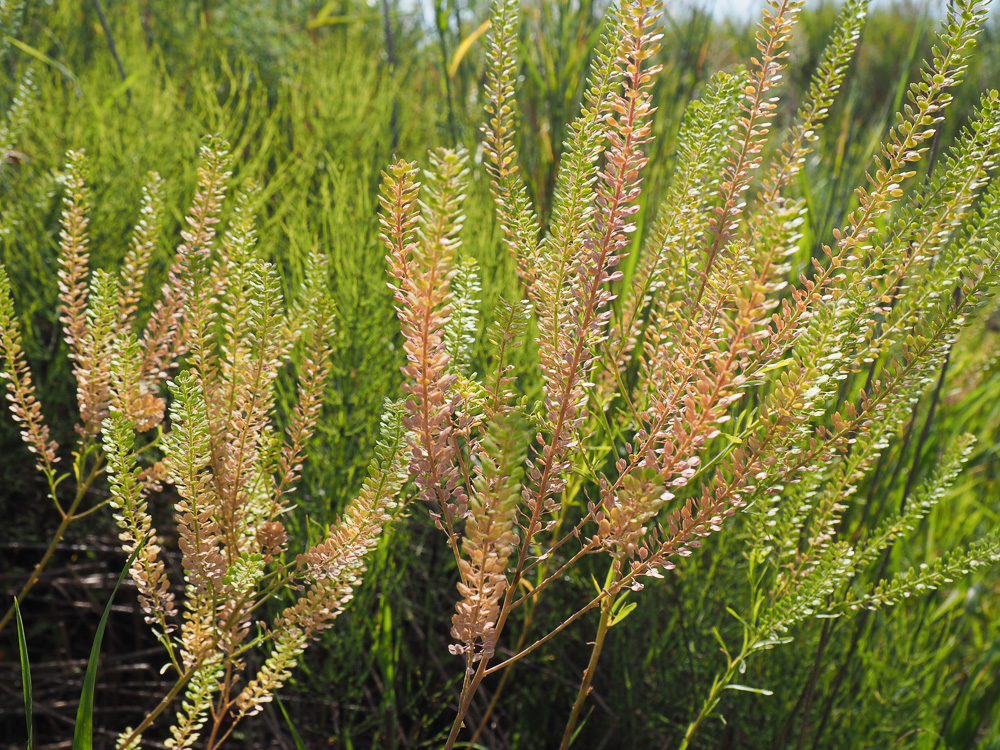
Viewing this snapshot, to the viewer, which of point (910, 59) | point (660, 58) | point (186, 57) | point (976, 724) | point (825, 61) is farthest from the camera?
point (660, 58)

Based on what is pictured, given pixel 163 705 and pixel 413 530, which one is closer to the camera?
pixel 163 705

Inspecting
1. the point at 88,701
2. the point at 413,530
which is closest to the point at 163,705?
the point at 88,701

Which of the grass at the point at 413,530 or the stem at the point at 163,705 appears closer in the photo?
the stem at the point at 163,705

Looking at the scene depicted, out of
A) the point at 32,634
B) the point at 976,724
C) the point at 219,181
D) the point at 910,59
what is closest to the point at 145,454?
the point at 32,634

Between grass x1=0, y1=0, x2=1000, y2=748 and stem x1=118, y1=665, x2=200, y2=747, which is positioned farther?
grass x1=0, y1=0, x2=1000, y2=748

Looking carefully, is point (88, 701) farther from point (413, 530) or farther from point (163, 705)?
point (413, 530)

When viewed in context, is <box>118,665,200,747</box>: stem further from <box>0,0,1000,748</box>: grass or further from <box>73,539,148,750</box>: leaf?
<box>0,0,1000,748</box>: grass

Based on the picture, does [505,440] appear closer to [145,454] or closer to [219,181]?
[219,181]

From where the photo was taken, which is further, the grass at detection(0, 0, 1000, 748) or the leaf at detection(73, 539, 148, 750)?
the grass at detection(0, 0, 1000, 748)

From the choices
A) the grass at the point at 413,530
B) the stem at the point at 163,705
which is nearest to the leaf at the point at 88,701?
the stem at the point at 163,705

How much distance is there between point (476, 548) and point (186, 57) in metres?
2.52

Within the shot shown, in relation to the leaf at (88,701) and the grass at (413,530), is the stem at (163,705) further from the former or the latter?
the grass at (413,530)

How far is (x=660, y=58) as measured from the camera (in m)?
3.81

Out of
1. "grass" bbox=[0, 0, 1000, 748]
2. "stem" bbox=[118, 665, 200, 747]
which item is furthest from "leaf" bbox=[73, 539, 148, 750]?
"grass" bbox=[0, 0, 1000, 748]
